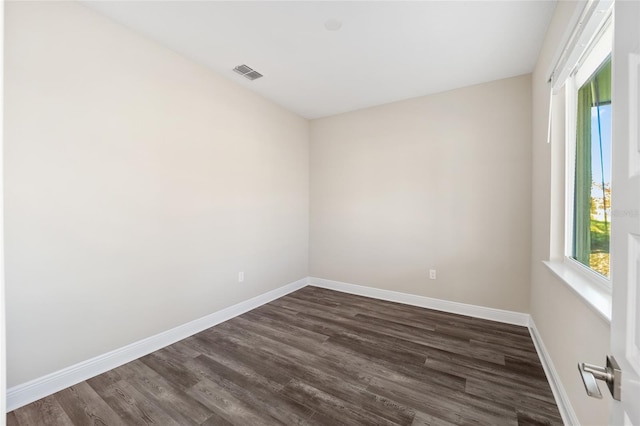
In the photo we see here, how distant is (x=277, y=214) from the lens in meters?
3.84

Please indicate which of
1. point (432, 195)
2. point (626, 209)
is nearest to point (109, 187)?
point (626, 209)

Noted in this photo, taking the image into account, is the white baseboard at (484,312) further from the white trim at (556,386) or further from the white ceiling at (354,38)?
the white ceiling at (354,38)

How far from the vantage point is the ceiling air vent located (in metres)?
2.83

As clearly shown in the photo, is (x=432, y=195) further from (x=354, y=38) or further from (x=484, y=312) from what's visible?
(x=354, y=38)

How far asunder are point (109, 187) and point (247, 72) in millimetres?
1803

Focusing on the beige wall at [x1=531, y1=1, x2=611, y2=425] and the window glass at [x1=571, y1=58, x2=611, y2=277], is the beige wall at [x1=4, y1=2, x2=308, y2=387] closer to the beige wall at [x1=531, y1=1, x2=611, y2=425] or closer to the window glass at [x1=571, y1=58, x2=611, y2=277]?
the beige wall at [x1=531, y1=1, x2=611, y2=425]

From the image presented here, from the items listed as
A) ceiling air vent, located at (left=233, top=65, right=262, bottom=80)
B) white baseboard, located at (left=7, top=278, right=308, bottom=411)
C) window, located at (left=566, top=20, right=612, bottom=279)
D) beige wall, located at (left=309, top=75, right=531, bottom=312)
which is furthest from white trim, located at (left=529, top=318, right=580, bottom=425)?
ceiling air vent, located at (left=233, top=65, right=262, bottom=80)


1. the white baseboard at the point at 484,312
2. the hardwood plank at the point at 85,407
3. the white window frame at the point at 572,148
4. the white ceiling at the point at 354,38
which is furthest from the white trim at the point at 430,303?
the hardwood plank at the point at 85,407

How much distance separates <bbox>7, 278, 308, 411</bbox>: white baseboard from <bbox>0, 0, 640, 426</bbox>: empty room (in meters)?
0.01

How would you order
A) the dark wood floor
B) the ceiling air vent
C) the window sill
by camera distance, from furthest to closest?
the ceiling air vent
the dark wood floor
the window sill

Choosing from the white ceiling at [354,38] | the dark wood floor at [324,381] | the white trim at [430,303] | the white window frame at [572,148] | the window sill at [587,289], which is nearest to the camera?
the window sill at [587,289]

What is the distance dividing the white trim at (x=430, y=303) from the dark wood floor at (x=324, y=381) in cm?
15

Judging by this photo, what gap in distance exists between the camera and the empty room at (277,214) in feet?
5.25

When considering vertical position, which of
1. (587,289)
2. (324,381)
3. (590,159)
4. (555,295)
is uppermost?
(590,159)
